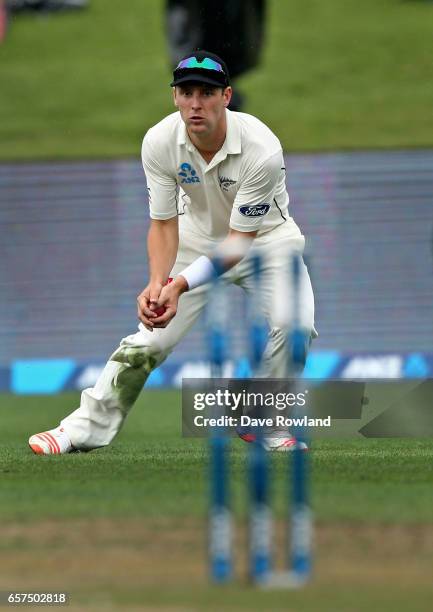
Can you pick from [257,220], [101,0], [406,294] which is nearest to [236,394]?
[257,220]

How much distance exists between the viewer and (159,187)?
7406mm

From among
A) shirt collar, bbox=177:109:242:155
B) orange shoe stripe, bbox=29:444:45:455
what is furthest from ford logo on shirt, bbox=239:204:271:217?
orange shoe stripe, bbox=29:444:45:455

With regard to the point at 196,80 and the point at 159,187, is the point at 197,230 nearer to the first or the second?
the point at 159,187

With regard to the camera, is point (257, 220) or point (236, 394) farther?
point (257, 220)

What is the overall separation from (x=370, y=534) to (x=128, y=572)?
98cm

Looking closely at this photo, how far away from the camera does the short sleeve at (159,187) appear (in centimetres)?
738

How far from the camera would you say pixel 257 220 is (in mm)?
7332

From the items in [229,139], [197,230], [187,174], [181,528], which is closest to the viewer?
[181,528]

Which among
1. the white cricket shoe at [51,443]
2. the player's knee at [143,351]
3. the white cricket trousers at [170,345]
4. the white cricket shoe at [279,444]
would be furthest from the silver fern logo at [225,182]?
the white cricket shoe at [51,443]

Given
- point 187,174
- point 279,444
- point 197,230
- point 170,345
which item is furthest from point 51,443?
point 187,174

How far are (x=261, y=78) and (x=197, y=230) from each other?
1542 centimetres

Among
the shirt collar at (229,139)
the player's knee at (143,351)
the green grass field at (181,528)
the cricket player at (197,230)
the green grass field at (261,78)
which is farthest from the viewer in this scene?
the green grass field at (261,78)

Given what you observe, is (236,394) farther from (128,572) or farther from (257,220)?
(128,572)

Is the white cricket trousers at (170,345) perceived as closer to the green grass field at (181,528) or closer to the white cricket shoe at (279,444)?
the green grass field at (181,528)
